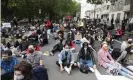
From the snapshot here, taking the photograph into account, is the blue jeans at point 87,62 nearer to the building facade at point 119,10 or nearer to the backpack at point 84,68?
the backpack at point 84,68

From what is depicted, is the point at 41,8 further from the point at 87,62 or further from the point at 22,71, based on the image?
the point at 22,71

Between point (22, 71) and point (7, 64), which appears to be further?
point (7, 64)

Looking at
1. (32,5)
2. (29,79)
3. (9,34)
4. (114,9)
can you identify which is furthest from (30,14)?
(29,79)

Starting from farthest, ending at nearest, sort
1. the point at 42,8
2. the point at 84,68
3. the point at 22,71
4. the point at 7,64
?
the point at 42,8 < the point at 84,68 < the point at 7,64 < the point at 22,71

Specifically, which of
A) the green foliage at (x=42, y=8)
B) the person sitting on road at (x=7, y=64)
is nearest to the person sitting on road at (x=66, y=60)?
the person sitting on road at (x=7, y=64)

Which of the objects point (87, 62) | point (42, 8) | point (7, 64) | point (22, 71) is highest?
point (22, 71)

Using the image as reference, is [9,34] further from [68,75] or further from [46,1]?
[46,1]

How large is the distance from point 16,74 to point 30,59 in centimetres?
609

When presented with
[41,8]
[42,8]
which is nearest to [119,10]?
[42,8]

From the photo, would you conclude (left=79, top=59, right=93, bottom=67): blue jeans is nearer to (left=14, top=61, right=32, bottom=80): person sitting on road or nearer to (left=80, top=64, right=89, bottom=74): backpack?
(left=80, top=64, right=89, bottom=74): backpack

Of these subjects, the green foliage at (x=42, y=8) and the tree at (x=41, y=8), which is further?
the green foliage at (x=42, y=8)

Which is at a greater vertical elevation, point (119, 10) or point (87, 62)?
point (119, 10)

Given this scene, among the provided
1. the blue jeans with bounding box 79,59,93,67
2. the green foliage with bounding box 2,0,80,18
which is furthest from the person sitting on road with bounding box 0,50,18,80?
the green foliage with bounding box 2,0,80,18

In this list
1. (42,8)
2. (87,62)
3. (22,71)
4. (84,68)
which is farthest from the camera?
(42,8)
